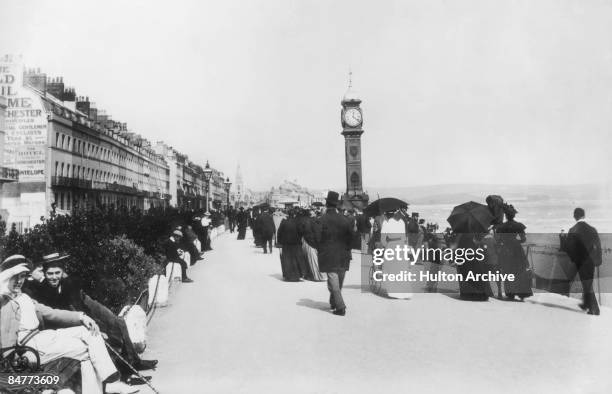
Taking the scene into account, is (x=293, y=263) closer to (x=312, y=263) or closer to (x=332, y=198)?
(x=312, y=263)

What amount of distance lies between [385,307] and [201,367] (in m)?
4.37

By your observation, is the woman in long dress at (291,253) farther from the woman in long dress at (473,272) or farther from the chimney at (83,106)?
the chimney at (83,106)

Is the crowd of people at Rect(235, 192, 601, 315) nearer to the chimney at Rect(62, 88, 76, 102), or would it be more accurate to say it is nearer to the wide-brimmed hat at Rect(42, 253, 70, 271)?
the wide-brimmed hat at Rect(42, 253, 70, 271)

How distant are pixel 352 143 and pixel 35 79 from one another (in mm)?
27696

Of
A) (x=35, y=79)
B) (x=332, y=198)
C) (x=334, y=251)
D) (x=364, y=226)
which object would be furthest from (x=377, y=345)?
(x=35, y=79)

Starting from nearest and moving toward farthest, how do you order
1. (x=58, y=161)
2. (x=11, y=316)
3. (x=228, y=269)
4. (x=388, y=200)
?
(x=11, y=316) → (x=388, y=200) → (x=228, y=269) → (x=58, y=161)

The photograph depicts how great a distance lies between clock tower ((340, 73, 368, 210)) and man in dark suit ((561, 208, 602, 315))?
43732 mm

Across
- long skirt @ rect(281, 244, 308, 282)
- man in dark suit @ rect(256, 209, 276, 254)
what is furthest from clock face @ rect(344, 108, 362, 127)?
long skirt @ rect(281, 244, 308, 282)

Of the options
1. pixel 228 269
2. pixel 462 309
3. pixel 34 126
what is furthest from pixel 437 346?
pixel 34 126

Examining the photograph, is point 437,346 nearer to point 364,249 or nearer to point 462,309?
point 462,309

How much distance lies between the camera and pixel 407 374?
18.9 ft

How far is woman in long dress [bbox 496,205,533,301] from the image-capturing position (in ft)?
33.4

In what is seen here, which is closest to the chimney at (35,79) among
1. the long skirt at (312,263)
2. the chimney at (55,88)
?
the chimney at (55,88)

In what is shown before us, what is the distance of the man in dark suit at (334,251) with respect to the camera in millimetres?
8984
